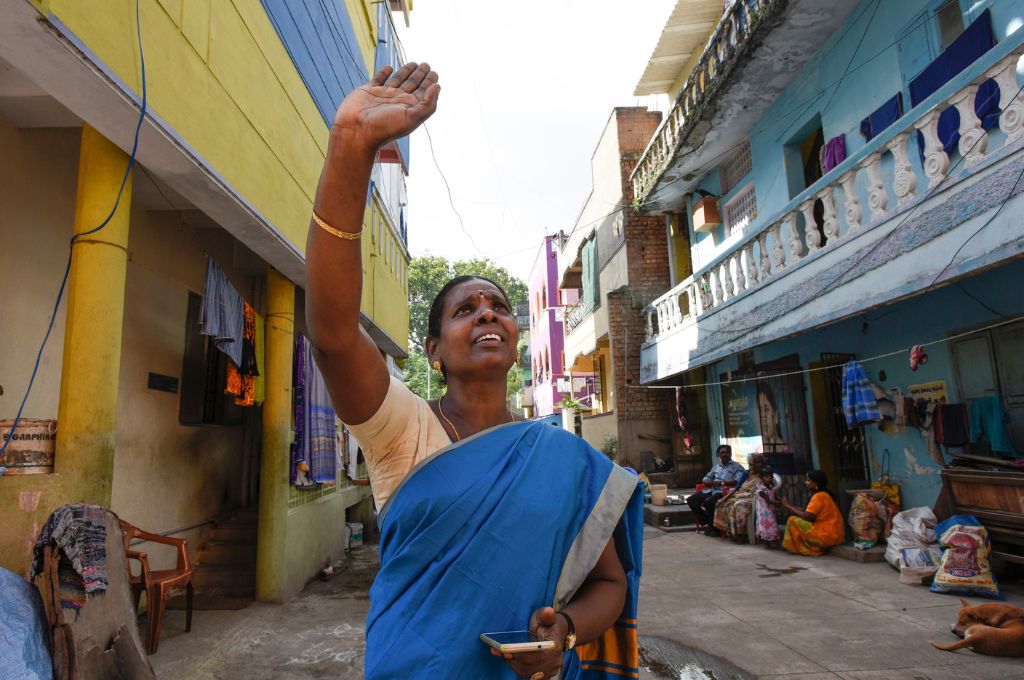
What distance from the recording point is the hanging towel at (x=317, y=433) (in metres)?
6.85

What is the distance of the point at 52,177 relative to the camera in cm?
461

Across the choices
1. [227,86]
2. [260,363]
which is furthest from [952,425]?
[227,86]

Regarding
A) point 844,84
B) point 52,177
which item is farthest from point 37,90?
point 844,84

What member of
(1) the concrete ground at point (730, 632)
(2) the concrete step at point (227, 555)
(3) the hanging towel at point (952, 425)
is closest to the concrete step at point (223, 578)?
(2) the concrete step at point (227, 555)

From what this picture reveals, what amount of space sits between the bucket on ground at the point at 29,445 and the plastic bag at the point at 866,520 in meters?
7.75

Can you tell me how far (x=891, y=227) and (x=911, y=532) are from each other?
9.91 ft

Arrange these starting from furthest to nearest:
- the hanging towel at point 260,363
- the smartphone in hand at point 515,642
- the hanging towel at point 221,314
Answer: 1. the hanging towel at point 260,363
2. the hanging towel at point 221,314
3. the smartphone in hand at point 515,642

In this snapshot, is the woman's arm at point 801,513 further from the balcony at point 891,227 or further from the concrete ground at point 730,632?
the balcony at point 891,227

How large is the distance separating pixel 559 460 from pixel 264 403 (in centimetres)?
556

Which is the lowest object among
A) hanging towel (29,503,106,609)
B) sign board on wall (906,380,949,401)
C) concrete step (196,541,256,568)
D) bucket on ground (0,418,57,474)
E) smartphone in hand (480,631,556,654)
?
concrete step (196,541,256,568)

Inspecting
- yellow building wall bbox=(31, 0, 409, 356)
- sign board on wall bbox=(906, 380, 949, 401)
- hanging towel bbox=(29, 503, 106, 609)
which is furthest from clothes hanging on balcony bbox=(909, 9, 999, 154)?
hanging towel bbox=(29, 503, 106, 609)

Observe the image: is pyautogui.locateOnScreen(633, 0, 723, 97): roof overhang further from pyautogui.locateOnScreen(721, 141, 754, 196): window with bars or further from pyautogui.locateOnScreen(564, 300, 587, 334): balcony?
pyautogui.locateOnScreen(564, 300, 587, 334): balcony

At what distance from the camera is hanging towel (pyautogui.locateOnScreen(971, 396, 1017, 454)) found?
5883 millimetres

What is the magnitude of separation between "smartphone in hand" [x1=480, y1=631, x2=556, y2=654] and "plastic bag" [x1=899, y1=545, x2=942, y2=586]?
19.7 feet
